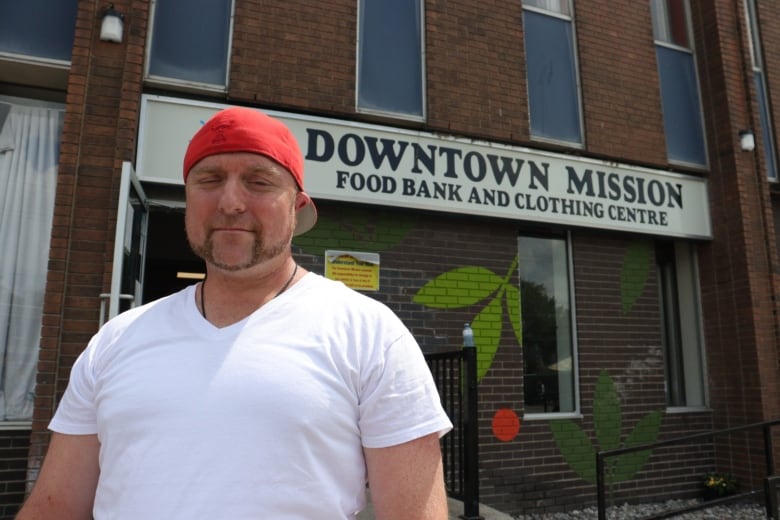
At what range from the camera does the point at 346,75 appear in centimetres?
537

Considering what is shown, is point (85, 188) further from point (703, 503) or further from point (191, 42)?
point (703, 503)

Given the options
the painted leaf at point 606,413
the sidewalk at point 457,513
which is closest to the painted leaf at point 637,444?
the painted leaf at point 606,413

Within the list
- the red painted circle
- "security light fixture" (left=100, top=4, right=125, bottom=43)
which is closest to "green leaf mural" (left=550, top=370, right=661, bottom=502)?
the red painted circle

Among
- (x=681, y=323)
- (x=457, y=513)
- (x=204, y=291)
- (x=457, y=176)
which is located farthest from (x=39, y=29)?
(x=681, y=323)

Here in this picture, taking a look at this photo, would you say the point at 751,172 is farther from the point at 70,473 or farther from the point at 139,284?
the point at 70,473

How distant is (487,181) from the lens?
18.4 feet

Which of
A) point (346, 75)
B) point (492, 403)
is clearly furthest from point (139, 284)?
point (492, 403)

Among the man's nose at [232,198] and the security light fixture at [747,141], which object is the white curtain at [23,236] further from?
the security light fixture at [747,141]

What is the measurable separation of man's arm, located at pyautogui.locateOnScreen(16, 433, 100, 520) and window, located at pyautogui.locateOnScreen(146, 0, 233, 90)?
4204mm

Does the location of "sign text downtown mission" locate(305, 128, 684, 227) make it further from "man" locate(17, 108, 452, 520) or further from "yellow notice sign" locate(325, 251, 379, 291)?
"man" locate(17, 108, 452, 520)

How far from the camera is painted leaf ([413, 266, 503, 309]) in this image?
537cm

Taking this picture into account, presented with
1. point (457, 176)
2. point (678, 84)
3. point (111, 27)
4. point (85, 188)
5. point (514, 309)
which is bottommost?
point (514, 309)

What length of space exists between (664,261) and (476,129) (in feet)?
9.89

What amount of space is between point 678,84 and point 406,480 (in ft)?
24.1
